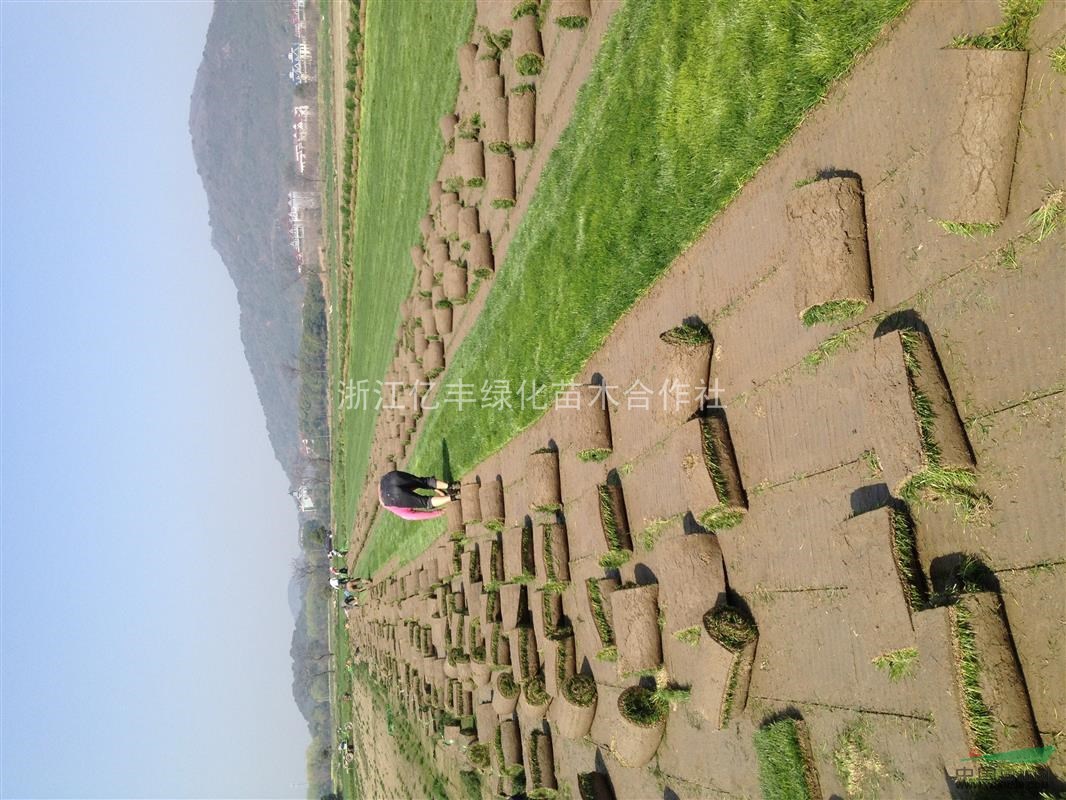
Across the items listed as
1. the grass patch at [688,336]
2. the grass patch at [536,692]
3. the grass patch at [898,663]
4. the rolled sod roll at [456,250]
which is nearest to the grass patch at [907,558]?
the grass patch at [898,663]

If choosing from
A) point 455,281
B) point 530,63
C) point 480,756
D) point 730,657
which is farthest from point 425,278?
point 730,657

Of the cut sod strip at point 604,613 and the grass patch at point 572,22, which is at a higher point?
the grass patch at point 572,22

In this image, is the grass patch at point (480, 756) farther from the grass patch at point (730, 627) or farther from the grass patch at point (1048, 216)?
the grass patch at point (1048, 216)

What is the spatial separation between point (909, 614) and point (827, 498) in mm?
962

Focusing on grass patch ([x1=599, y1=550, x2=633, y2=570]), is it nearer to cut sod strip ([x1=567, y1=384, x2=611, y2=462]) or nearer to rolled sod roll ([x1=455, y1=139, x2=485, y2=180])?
cut sod strip ([x1=567, y1=384, x2=611, y2=462])

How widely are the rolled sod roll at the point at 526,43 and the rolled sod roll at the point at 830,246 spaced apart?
6.37 meters

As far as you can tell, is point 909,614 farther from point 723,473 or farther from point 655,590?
point 655,590

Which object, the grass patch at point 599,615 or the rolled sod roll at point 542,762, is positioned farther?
the rolled sod roll at point 542,762

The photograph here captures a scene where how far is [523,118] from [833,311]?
6977 millimetres

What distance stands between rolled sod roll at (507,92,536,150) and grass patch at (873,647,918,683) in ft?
28.1

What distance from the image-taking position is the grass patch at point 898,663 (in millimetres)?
3840

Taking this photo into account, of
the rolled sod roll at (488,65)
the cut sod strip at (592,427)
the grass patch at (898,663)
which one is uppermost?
the rolled sod roll at (488,65)

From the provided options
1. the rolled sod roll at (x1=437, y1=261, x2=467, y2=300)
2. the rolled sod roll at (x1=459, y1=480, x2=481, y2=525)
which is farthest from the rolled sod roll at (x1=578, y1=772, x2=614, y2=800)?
the rolled sod roll at (x1=437, y1=261, x2=467, y2=300)

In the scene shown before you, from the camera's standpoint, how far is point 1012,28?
12.2 feet
